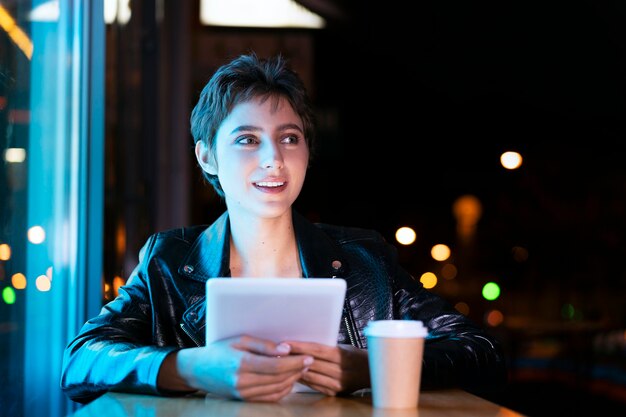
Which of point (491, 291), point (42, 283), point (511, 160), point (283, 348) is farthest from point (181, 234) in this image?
point (511, 160)

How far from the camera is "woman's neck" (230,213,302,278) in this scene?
6.62 feet

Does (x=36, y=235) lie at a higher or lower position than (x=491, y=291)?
higher

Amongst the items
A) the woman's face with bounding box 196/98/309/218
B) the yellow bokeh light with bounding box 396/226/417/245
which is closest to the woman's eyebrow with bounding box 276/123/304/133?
the woman's face with bounding box 196/98/309/218

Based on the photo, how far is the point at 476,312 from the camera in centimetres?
986

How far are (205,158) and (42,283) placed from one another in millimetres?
794

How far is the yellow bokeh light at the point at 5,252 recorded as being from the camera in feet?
7.01

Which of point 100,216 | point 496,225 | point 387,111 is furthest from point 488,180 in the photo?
point 100,216

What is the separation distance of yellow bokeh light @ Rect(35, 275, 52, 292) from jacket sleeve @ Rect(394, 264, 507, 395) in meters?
1.03

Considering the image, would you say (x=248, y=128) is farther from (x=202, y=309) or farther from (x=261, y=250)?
(x=202, y=309)

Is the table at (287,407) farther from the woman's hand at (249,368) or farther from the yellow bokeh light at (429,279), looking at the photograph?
the yellow bokeh light at (429,279)

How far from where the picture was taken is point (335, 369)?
1608mm

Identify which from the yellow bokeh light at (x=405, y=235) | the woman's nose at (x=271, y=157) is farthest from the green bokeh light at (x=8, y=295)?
the yellow bokeh light at (x=405, y=235)

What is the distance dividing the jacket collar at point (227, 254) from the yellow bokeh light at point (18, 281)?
1.66ft

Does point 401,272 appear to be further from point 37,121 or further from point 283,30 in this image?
Result: point 283,30
